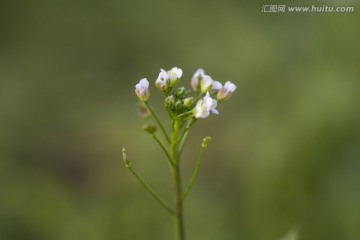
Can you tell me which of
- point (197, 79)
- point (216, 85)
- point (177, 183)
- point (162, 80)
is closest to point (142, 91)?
point (162, 80)

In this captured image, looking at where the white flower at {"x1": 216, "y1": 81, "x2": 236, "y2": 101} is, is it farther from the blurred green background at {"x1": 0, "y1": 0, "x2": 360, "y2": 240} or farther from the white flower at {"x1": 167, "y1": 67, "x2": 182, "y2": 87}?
the blurred green background at {"x1": 0, "y1": 0, "x2": 360, "y2": 240}

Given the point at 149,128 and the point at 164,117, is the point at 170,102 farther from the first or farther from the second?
the point at 164,117

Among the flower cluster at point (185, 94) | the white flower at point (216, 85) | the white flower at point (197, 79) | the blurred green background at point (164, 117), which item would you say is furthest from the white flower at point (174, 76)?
the blurred green background at point (164, 117)

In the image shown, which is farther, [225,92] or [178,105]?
[225,92]

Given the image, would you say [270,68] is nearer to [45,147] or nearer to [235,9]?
[235,9]

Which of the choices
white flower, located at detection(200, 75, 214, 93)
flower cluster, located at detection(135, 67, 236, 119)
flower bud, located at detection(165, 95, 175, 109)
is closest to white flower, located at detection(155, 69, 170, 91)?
flower cluster, located at detection(135, 67, 236, 119)

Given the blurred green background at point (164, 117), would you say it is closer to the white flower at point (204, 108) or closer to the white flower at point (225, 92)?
the white flower at point (225, 92)
